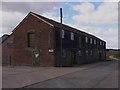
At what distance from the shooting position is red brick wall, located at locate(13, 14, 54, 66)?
39.6m

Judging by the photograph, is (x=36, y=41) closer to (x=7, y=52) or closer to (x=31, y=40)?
(x=31, y=40)

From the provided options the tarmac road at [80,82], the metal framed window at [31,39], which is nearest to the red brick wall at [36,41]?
the metal framed window at [31,39]

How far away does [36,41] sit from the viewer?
40.9 meters

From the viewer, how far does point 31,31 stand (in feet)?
136

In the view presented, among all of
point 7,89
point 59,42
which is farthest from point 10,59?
point 7,89

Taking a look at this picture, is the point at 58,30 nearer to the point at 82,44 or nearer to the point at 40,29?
the point at 40,29

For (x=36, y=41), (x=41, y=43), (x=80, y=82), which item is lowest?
(x=80, y=82)

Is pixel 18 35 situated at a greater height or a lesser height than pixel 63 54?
greater

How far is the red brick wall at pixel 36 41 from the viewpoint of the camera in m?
39.6

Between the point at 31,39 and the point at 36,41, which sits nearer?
the point at 36,41

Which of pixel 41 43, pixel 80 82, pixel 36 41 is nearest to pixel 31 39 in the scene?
pixel 36 41

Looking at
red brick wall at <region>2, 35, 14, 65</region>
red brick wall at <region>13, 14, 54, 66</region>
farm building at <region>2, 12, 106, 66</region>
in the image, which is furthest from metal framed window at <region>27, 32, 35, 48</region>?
red brick wall at <region>2, 35, 14, 65</region>

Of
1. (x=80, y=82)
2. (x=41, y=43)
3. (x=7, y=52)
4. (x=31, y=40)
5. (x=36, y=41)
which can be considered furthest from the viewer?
(x=7, y=52)

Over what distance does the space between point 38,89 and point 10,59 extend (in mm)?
A: 34764
